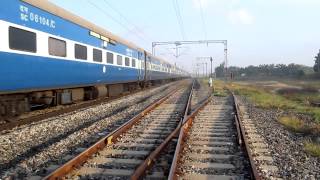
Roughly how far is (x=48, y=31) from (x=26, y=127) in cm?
307

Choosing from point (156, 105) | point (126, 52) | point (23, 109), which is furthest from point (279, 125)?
point (126, 52)

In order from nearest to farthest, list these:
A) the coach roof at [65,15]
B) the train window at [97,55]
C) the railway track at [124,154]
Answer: the railway track at [124,154] < the coach roof at [65,15] < the train window at [97,55]

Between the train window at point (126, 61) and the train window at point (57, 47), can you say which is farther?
the train window at point (126, 61)

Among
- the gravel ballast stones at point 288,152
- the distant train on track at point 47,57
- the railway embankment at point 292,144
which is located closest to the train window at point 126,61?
the distant train on track at point 47,57

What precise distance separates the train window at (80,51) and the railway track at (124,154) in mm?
3909

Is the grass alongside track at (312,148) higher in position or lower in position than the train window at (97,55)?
lower

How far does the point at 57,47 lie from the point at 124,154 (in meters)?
6.07

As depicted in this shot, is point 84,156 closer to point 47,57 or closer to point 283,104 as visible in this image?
point 47,57

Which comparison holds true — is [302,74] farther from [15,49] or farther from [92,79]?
[15,49]

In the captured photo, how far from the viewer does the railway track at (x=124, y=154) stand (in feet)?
20.0

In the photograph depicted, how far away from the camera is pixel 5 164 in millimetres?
6723

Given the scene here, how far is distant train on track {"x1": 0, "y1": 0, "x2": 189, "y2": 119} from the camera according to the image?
972 centimetres

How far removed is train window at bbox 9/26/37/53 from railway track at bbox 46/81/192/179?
3.26m

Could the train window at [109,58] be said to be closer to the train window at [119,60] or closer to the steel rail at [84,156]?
the train window at [119,60]
